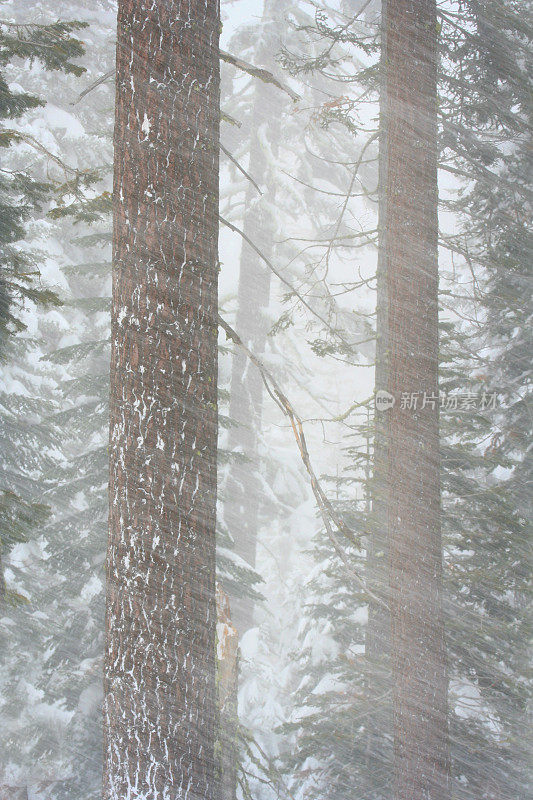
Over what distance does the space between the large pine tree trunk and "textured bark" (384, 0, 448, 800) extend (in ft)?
6.58

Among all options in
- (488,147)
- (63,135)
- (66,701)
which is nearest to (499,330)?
(488,147)

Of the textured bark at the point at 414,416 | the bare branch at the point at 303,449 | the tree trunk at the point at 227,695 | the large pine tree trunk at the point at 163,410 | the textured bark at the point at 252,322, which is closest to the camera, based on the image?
the large pine tree trunk at the point at 163,410

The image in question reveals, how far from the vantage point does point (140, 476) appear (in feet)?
9.83

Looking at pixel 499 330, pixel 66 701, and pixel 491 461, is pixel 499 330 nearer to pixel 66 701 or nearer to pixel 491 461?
pixel 491 461

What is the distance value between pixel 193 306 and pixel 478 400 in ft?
20.5

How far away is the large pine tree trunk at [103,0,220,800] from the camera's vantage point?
289cm

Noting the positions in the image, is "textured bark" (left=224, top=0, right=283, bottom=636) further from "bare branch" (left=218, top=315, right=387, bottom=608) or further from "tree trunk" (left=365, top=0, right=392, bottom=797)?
"bare branch" (left=218, top=315, right=387, bottom=608)

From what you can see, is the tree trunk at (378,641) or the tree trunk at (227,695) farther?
the tree trunk at (378,641)

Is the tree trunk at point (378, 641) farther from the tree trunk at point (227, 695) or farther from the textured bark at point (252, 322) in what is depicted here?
the textured bark at point (252, 322)

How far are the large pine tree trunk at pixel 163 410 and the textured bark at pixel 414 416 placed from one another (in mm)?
2005

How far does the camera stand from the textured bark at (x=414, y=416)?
4398 millimetres

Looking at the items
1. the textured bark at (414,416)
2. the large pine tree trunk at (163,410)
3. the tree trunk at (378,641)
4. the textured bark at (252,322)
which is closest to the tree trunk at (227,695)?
the textured bark at (414,416)

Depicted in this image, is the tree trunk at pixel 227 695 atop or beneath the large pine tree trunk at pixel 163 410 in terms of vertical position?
beneath

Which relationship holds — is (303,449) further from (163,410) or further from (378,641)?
(378,641)
